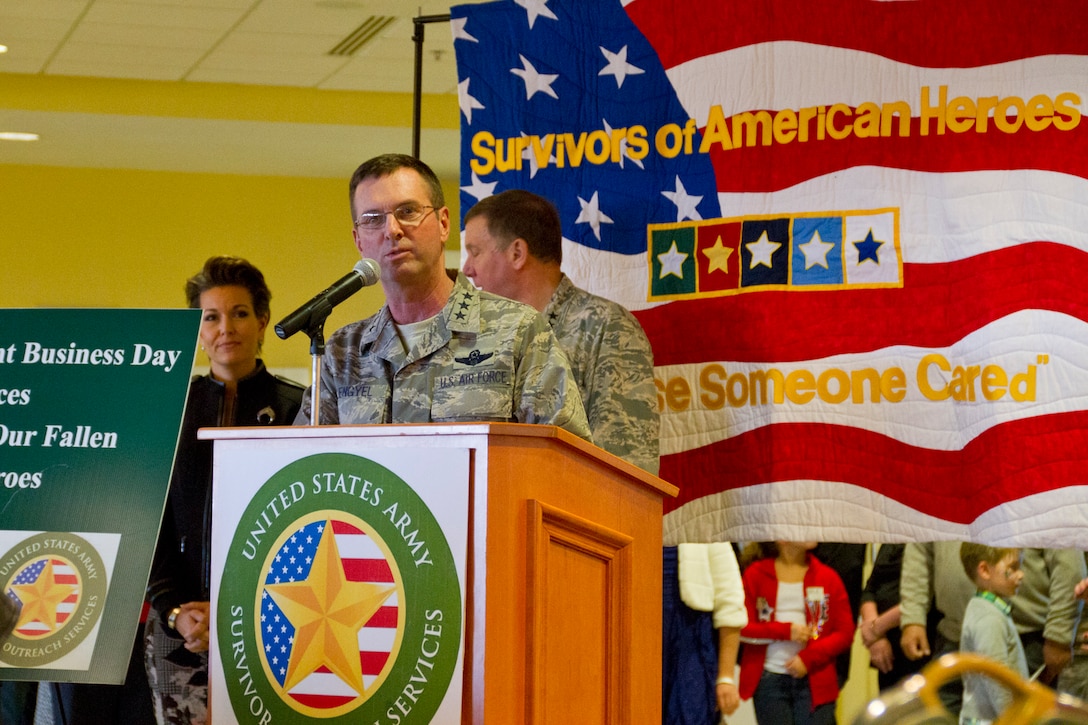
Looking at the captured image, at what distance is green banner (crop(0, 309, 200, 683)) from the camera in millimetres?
2479

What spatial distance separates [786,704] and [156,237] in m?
5.37

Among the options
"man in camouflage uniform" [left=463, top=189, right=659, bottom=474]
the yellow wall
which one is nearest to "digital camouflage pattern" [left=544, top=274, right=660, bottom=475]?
"man in camouflage uniform" [left=463, top=189, right=659, bottom=474]

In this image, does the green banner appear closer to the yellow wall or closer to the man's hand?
the man's hand

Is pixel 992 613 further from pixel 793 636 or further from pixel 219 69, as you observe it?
pixel 219 69

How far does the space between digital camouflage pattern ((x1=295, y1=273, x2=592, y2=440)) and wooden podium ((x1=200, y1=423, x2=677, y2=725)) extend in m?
0.33

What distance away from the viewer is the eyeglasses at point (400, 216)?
2.61m

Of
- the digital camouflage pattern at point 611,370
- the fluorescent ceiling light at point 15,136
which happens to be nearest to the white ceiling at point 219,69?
the fluorescent ceiling light at point 15,136

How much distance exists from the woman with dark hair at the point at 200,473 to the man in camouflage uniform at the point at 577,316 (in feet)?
1.93

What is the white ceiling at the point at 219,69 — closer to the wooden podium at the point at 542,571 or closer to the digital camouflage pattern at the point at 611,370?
the digital camouflage pattern at the point at 611,370

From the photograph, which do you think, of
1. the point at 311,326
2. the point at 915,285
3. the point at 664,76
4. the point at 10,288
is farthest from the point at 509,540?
the point at 10,288

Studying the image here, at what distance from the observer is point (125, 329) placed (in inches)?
107

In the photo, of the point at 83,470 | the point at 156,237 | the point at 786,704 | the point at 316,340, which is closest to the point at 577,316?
the point at 316,340

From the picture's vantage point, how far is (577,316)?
10.8 ft

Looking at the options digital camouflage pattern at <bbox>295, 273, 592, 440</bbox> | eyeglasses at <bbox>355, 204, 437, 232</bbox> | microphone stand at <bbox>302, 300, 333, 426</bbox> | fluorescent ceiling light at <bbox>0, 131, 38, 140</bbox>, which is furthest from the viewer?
fluorescent ceiling light at <bbox>0, 131, 38, 140</bbox>
